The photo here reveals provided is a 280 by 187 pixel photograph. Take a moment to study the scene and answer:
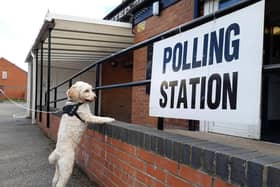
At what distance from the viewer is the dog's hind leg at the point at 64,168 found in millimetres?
2716

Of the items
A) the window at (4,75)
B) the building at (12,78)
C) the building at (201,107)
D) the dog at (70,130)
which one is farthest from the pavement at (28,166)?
the window at (4,75)

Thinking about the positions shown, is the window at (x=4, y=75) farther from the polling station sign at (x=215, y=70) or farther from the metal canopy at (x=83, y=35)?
the polling station sign at (x=215, y=70)

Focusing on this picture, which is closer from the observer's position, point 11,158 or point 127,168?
point 127,168

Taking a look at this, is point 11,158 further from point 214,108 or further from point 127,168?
point 214,108

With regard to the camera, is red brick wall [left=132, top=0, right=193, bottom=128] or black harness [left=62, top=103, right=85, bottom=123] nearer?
black harness [left=62, top=103, right=85, bottom=123]

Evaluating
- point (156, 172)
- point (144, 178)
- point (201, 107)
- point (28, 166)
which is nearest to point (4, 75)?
point (28, 166)

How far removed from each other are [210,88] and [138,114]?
4532mm

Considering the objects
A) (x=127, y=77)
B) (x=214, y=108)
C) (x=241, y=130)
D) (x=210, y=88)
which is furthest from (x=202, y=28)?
(x=127, y=77)

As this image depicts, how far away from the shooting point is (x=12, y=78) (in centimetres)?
4419

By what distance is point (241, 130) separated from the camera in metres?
3.56

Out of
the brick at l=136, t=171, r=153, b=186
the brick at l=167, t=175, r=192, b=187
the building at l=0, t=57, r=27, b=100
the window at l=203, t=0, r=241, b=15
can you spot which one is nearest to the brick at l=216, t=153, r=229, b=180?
the brick at l=167, t=175, r=192, b=187

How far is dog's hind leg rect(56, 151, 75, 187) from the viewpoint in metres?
2.72

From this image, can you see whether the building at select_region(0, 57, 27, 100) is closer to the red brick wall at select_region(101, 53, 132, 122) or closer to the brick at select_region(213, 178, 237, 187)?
the red brick wall at select_region(101, 53, 132, 122)

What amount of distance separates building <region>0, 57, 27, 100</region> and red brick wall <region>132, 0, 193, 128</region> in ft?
126
